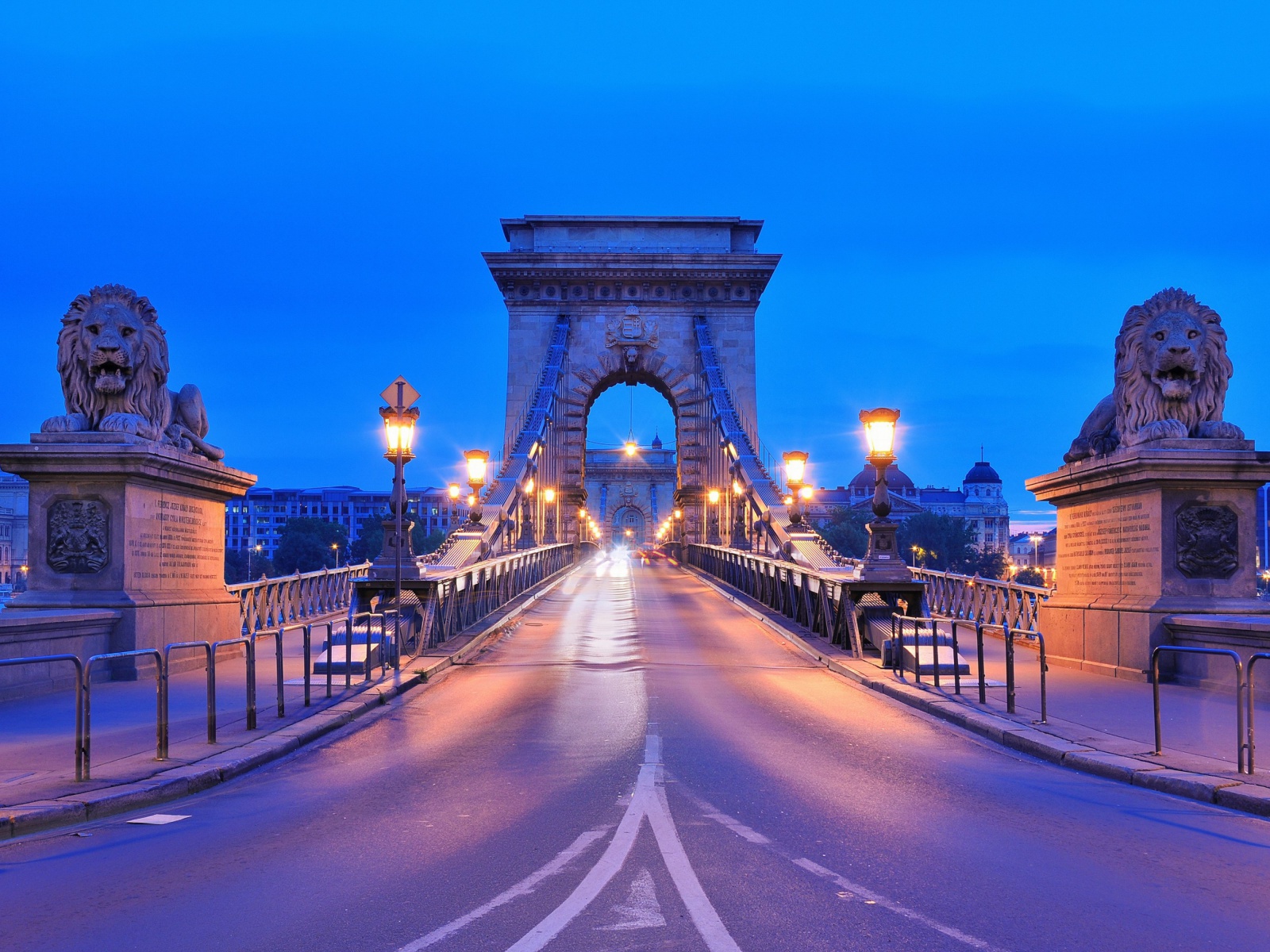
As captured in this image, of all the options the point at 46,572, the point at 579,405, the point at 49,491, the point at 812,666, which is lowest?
the point at 812,666

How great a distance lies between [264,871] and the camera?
221 inches

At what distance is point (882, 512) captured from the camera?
16.1 metres

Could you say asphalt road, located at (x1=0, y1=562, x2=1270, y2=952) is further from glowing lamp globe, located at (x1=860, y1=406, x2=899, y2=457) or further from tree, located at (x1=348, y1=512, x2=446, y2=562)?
tree, located at (x1=348, y1=512, x2=446, y2=562)

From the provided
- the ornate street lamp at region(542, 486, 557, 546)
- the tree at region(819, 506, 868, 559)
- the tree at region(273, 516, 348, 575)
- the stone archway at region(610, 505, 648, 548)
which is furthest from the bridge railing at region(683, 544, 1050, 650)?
the stone archway at region(610, 505, 648, 548)

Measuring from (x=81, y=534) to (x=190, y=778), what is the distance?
6741 mm

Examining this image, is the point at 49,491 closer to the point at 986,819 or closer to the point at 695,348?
the point at 986,819

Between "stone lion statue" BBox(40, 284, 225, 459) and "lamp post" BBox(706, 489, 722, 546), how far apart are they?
46.5 meters

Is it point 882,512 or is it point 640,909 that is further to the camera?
point 882,512

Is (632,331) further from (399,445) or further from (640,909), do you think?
(640,909)

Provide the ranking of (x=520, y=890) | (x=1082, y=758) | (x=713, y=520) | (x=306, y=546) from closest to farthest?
(x=520, y=890), (x=1082, y=758), (x=713, y=520), (x=306, y=546)

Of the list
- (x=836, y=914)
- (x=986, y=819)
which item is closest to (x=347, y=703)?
(x=986, y=819)

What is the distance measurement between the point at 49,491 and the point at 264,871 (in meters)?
9.30

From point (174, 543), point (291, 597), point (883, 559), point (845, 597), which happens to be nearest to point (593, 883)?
point (174, 543)

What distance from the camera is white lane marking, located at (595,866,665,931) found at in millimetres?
4691
